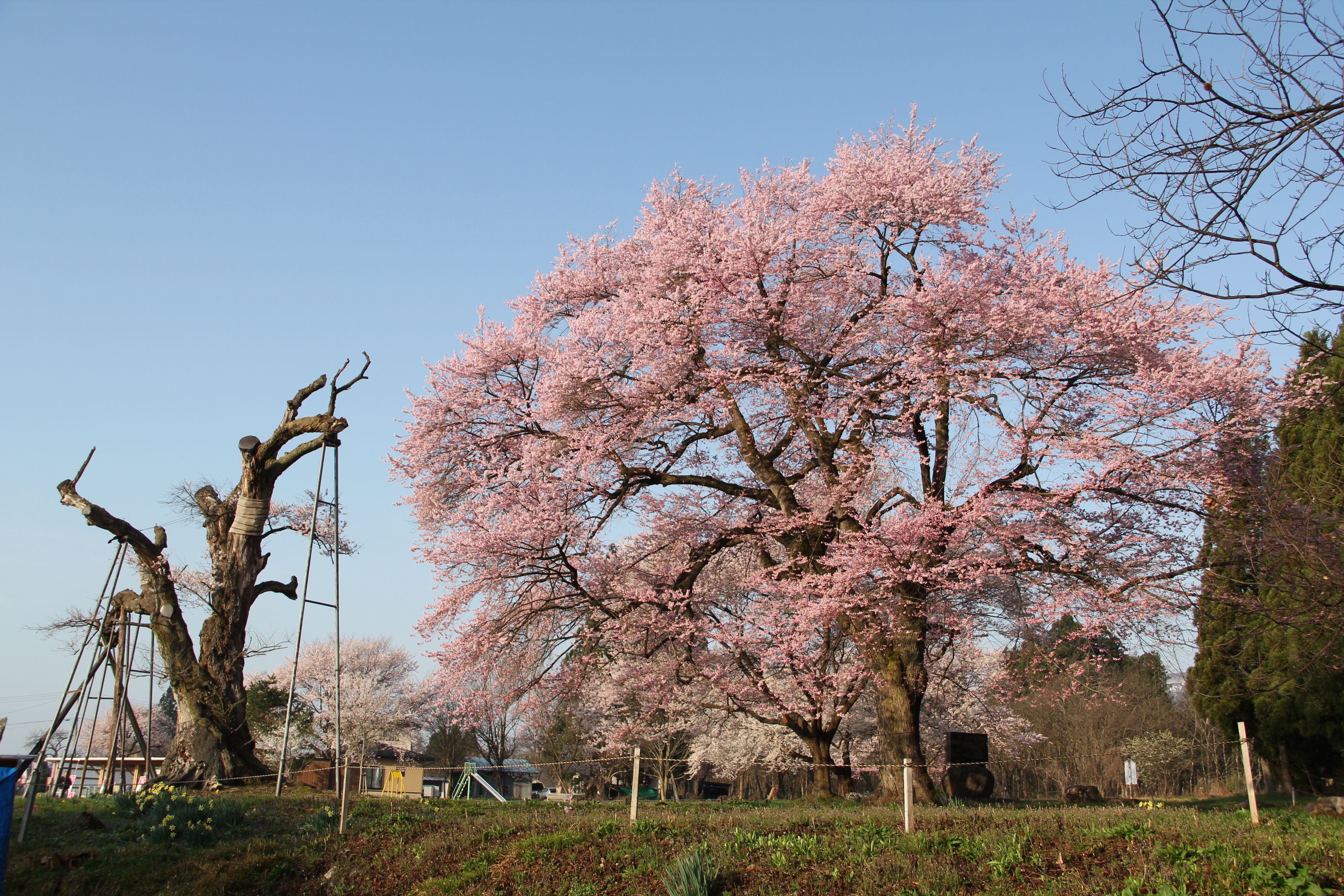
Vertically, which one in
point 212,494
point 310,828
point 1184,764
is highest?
point 212,494

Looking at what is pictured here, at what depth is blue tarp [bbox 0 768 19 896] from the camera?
20.9ft

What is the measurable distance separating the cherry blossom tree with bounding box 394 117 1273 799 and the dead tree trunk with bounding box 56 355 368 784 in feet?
7.15

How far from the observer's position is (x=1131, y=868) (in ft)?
19.6

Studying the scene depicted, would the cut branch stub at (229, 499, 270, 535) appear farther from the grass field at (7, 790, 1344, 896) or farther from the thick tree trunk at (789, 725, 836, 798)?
the thick tree trunk at (789, 725, 836, 798)

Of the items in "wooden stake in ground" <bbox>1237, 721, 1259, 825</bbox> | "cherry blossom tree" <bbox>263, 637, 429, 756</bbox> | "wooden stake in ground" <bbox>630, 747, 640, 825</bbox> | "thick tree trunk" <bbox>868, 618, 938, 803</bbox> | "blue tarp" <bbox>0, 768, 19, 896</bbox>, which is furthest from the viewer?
"cherry blossom tree" <bbox>263, 637, 429, 756</bbox>

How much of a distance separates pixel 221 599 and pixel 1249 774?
15.6 meters

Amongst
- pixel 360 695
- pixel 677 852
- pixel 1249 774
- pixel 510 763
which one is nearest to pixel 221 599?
pixel 677 852

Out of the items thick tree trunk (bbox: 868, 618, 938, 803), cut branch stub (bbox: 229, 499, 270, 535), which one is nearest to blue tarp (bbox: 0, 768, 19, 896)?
cut branch stub (bbox: 229, 499, 270, 535)

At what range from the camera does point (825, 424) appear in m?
14.7

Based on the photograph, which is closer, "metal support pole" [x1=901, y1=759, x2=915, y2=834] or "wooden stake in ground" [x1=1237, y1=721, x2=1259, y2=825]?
"metal support pole" [x1=901, y1=759, x2=915, y2=834]

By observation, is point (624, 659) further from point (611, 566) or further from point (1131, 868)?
point (1131, 868)

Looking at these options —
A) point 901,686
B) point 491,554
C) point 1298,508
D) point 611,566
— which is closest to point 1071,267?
point 1298,508

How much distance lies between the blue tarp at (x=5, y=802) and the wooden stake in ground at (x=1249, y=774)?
9932 millimetres

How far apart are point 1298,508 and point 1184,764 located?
34132 mm
